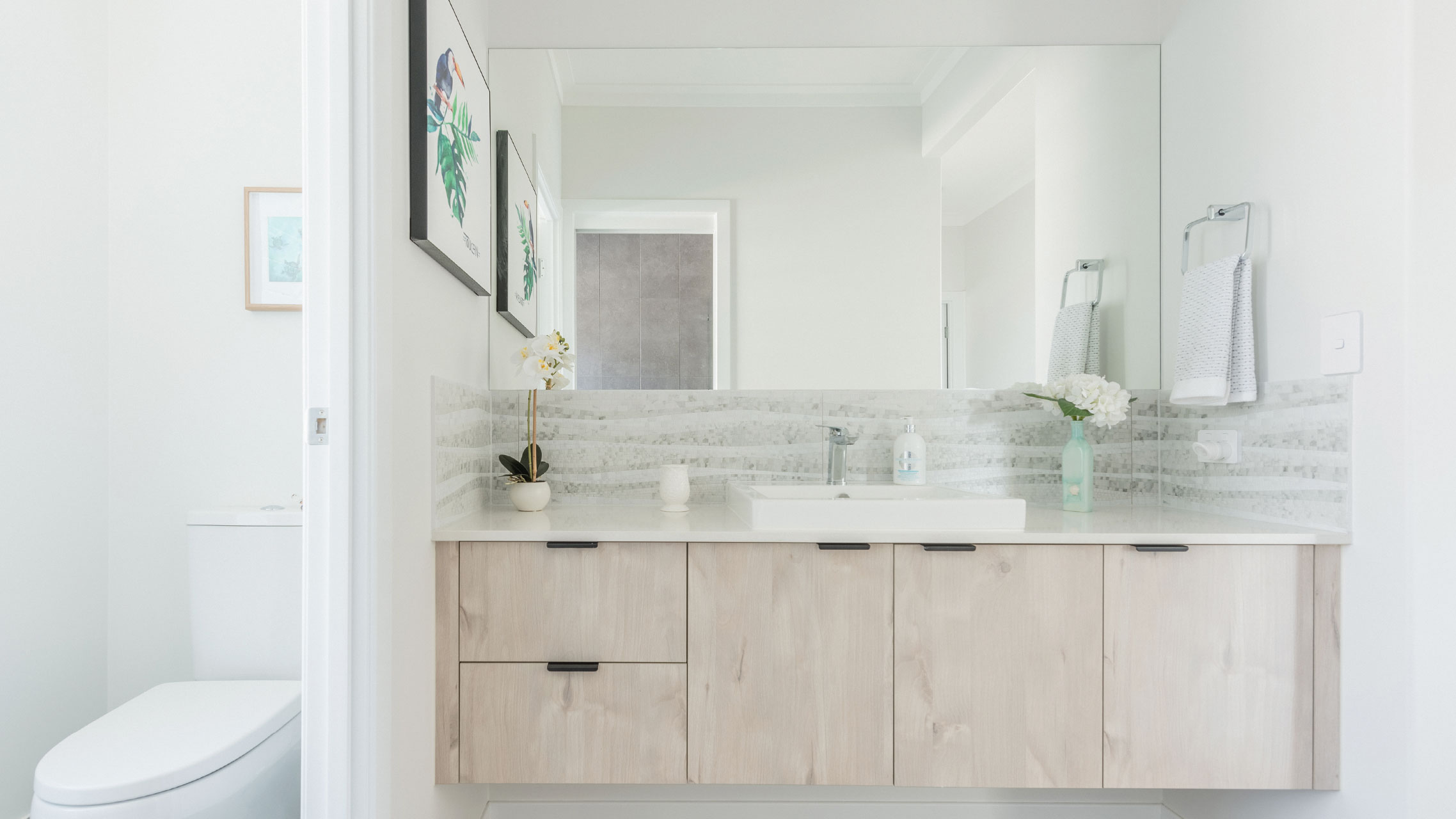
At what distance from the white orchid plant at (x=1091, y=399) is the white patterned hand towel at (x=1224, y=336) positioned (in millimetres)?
165

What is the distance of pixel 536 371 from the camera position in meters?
1.81

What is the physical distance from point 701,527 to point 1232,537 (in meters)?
1.03

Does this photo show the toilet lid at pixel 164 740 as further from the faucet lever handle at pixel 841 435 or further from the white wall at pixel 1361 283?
the white wall at pixel 1361 283

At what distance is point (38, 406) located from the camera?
72.0 inches

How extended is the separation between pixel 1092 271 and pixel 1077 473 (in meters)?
0.59

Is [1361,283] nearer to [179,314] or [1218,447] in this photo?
[1218,447]

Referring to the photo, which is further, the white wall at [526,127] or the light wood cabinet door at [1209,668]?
the white wall at [526,127]

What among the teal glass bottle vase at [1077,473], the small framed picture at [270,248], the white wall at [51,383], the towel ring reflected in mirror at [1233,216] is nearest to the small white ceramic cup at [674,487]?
the teal glass bottle vase at [1077,473]

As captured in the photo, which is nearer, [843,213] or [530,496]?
[530,496]

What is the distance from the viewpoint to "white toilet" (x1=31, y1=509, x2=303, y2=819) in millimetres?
1240

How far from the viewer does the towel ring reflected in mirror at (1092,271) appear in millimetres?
2031

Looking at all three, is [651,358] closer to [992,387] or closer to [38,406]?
[992,387]

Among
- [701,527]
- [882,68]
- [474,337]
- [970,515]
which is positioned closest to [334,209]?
[474,337]

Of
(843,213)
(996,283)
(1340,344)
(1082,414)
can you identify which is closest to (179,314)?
(843,213)
